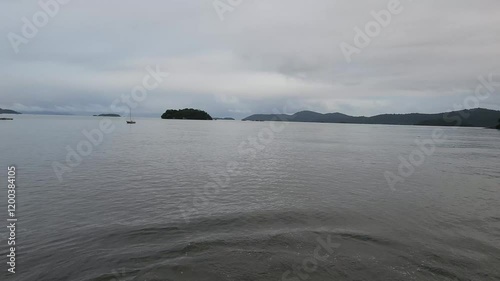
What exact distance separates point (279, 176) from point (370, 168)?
1488 centimetres

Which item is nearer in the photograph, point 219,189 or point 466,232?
point 466,232

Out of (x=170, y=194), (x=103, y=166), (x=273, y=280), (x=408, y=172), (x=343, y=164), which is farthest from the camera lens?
(x=343, y=164)

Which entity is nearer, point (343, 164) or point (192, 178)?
point (192, 178)

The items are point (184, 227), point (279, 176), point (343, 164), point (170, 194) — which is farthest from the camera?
point (343, 164)

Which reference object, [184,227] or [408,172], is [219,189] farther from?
[408,172]

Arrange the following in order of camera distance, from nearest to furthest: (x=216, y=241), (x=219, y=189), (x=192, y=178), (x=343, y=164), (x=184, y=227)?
(x=216, y=241), (x=184, y=227), (x=219, y=189), (x=192, y=178), (x=343, y=164)

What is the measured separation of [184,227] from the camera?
53.7ft

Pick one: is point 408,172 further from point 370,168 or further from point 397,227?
point 397,227

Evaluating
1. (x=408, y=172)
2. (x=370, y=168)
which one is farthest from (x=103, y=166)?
(x=408, y=172)

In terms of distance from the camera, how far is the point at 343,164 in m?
41.9

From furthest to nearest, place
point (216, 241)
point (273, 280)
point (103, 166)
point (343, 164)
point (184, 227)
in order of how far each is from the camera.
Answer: point (343, 164)
point (103, 166)
point (184, 227)
point (216, 241)
point (273, 280)

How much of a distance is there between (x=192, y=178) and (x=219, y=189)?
5588mm

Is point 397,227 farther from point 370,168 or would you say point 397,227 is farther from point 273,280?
point 370,168

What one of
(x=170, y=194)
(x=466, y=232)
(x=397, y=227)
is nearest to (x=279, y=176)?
(x=170, y=194)
